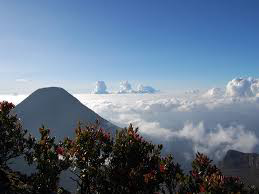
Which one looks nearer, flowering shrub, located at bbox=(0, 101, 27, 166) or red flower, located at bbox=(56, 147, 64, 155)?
red flower, located at bbox=(56, 147, 64, 155)

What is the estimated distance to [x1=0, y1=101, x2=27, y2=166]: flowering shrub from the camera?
4791 cm

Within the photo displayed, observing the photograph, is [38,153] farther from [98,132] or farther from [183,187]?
[183,187]

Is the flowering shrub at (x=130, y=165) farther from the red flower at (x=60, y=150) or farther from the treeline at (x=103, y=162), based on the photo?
the red flower at (x=60, y=150)

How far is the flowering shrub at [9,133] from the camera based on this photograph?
47.9 m

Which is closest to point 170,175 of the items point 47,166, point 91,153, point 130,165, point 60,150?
point 130,165

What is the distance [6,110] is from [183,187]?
28.8 metres

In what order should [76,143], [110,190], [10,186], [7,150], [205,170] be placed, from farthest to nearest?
[205,170] < [7,150] < [10,186] < [110,190] < [76,143]

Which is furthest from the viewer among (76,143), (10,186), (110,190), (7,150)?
(7,150)

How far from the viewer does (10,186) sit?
47469 millimetres

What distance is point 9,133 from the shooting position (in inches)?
1976

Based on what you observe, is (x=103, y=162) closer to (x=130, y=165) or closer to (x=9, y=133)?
(x=130, y=165)

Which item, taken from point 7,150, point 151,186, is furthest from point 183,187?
point 7,150

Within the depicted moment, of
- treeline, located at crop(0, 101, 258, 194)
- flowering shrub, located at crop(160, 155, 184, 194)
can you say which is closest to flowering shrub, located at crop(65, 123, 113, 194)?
treeline, located at crop(0, 101, 258, 194)

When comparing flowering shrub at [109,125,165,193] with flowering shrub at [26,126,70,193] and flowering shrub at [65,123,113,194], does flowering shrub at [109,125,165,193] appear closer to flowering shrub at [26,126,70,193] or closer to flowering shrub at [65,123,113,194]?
flowering shrub at [65,123,113,194]
